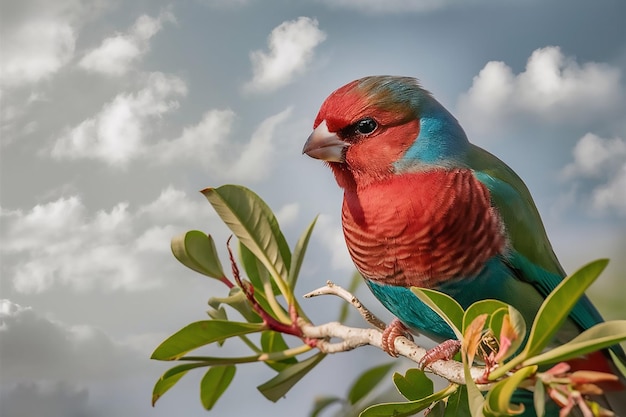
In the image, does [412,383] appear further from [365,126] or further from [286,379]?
[365,126]

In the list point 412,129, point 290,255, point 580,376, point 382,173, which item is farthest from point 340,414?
point 580,376

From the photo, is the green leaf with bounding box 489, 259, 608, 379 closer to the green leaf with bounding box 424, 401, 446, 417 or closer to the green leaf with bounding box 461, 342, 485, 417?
the green leaf with bounding box 461, 342, 485, 417

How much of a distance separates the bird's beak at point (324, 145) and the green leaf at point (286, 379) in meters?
0.56

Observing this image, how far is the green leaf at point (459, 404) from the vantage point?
119 centimetres

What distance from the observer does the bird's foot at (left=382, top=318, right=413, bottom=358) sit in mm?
1379

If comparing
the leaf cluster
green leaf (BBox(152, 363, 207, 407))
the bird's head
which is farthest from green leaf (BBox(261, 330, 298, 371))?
the bird's head

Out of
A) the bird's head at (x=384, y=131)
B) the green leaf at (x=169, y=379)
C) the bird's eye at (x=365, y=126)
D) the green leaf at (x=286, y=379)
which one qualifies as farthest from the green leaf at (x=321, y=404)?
the bird's eye at (x=365, y=126)

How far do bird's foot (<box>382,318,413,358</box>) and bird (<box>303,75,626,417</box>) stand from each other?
1cm

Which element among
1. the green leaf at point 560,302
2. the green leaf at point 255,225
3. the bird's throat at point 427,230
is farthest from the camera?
the bird's throat at point 427,230

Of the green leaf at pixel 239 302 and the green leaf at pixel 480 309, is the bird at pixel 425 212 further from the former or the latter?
the green leaf at pixel 480 309

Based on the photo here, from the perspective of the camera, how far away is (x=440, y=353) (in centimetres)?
134

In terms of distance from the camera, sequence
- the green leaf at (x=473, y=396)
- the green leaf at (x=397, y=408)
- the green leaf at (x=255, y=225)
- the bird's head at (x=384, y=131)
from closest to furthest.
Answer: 1. the green leaf at (x=473, y=396)
2. the green leaf at (x=397, y=408)
3. the green leaf at (x=255, y=225)
4. the bird's head at (x=384, y=131)

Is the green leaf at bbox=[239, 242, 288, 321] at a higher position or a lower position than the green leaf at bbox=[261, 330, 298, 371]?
higher

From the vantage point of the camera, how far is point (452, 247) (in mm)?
1587
